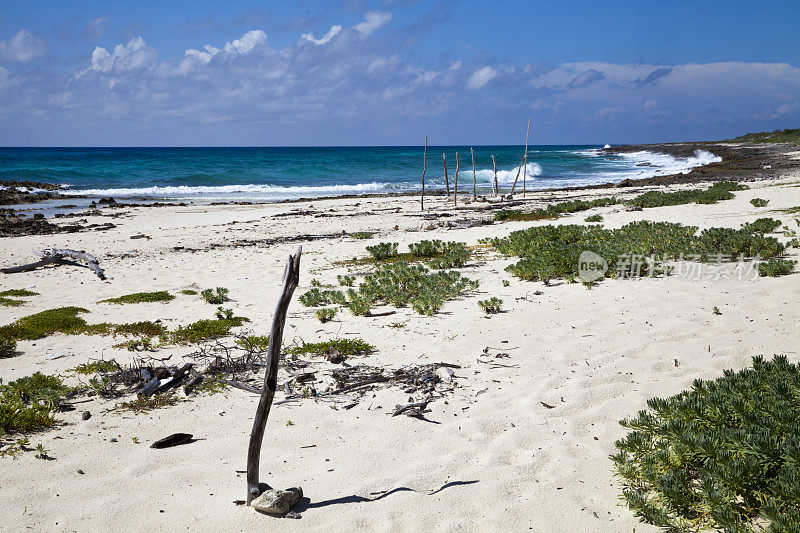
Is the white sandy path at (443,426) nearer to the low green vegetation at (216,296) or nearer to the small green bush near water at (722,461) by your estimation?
the low green vegetation at (216,296)

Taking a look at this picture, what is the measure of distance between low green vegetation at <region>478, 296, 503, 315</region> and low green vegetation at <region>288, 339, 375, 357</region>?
2.02 m

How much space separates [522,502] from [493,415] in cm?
135

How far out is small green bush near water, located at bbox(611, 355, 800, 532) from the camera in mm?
2848

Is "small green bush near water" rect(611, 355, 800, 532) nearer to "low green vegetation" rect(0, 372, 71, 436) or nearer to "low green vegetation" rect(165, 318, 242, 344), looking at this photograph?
"low green vegetation" rect(0, 372, 71, 436)

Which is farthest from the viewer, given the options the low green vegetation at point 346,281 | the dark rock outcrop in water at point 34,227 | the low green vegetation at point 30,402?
the dark rock outcrop in water at point 34,227

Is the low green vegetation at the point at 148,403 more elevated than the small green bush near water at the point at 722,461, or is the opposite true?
the small green bush near water at the point at 722,461

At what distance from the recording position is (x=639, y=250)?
400 inches

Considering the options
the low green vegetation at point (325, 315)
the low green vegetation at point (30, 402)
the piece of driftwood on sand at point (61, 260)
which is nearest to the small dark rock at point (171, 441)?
the low green vegetation at point (30, 402)

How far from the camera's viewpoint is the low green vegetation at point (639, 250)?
9.54 meters

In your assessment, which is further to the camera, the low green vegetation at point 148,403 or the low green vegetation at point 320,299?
the low green vegetation at point 320,299

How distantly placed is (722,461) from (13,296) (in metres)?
12.0

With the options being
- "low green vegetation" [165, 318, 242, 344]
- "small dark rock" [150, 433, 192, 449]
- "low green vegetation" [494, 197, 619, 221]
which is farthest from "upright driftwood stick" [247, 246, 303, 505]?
"low green vegetation" [494, 197, 619, 221]

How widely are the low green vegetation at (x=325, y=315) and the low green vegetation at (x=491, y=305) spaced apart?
232 centimetres

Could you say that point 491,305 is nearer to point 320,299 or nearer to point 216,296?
point 320,299
